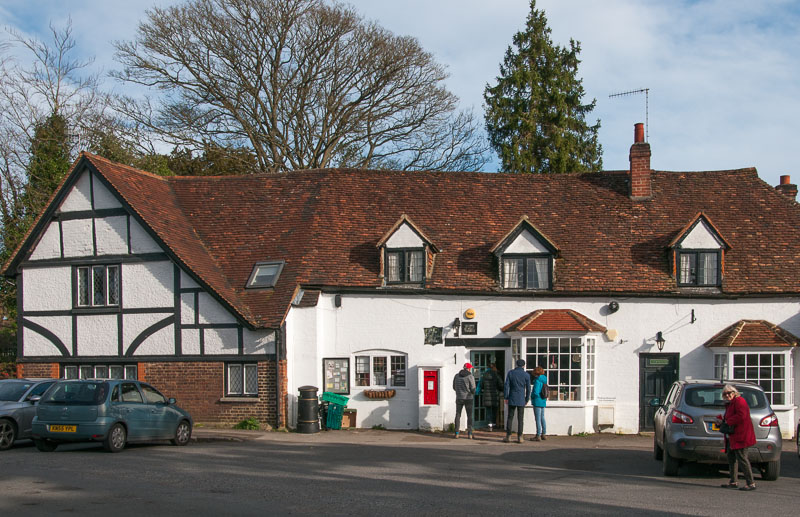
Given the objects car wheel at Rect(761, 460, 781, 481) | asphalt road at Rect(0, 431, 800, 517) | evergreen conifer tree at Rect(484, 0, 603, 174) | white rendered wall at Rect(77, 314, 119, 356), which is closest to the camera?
asphalt road at Rect(0, 431, 800, 517)

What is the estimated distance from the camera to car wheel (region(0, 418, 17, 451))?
17.0m

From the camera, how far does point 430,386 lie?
73.3 ft

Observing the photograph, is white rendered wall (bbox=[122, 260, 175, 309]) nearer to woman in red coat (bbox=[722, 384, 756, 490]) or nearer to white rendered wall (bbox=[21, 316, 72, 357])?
white rendered wall (bbox=[21, 316, 72, 357])

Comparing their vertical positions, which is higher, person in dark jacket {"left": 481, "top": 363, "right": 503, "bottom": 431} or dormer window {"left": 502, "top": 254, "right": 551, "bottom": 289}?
dormer window {"left": 502, "top": 254, "right": 551, "bottom": 289}

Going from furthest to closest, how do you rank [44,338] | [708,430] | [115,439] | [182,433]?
[44,338] → [182,433] → [115,439] → [708,430]

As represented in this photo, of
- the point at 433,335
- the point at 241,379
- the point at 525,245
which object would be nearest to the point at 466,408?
the point at 433,335

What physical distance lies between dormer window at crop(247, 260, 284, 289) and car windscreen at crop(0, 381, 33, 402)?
676 cm

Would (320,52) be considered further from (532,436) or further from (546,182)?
(532,436)

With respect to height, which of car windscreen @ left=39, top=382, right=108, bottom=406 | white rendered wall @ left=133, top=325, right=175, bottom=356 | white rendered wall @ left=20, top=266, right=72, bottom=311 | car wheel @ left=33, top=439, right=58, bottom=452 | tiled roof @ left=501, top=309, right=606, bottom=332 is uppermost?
white rendered wall @ left=20, top=266, right=72, bottom=311

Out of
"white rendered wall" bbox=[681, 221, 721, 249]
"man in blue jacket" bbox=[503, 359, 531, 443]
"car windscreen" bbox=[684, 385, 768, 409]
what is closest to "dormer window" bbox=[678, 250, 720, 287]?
"white rendered wall" bbox=[681, 221, 721, 249]

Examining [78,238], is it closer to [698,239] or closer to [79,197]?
[79,197]

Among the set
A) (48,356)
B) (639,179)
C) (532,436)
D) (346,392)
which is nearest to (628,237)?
(639,179)

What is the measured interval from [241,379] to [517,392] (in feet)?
24.6

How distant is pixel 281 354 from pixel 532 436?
6872 millimetres
